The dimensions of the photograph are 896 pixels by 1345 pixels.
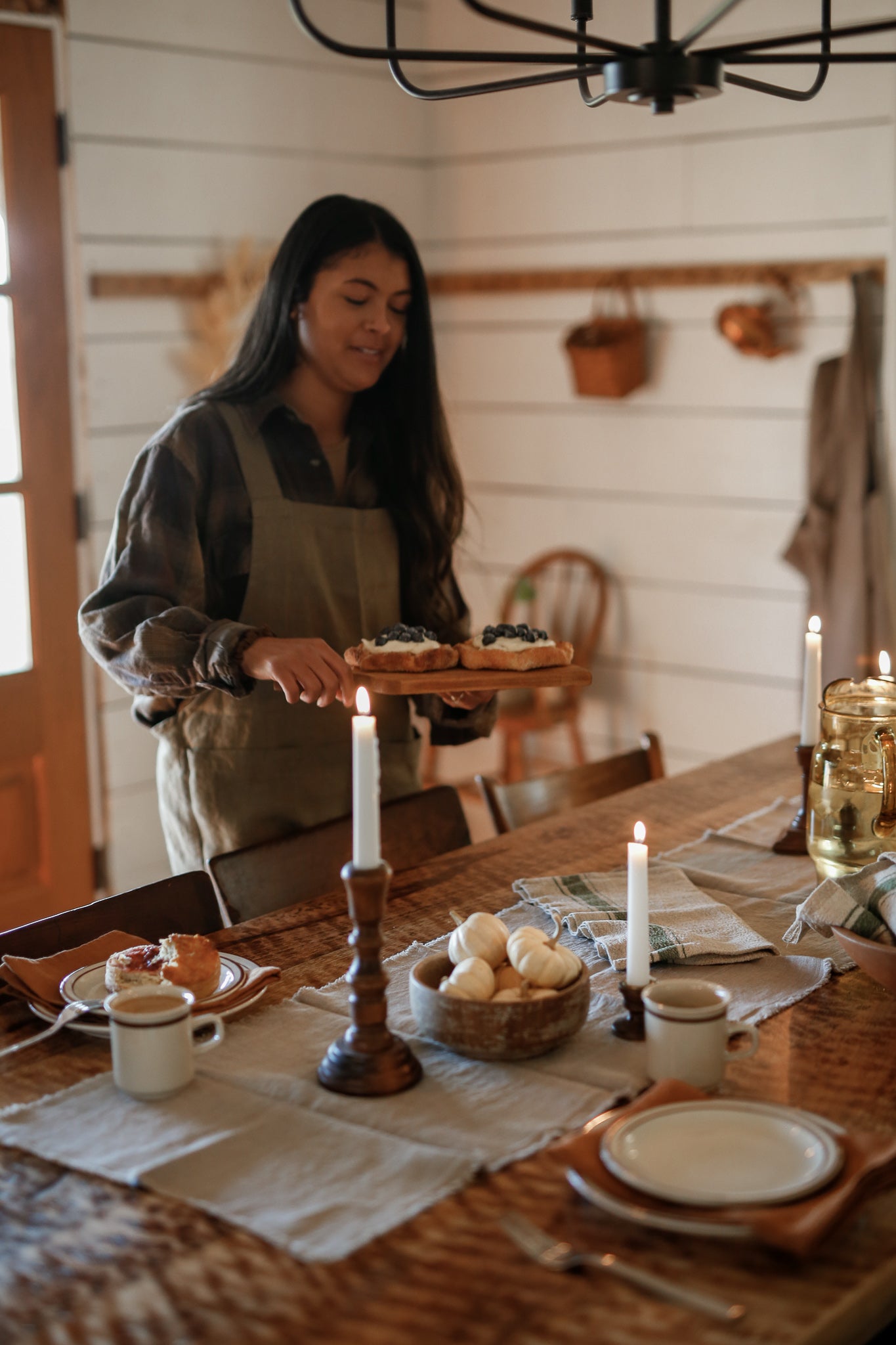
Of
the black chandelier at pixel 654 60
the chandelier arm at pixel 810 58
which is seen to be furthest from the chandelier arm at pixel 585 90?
the chandelier arm at pixel 810 58

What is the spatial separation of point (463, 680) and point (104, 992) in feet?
2.16

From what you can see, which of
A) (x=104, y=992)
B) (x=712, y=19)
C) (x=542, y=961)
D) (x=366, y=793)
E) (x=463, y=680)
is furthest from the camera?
(x=463, y=680)

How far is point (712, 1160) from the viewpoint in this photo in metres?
1.11

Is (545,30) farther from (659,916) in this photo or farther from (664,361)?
(664,361)

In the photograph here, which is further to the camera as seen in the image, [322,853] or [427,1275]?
[322,853]

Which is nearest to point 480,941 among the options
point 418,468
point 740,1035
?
point 740,1035

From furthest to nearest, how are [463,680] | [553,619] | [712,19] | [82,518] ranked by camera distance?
[553,619] → [82,518] → [463,680] → [712,19]

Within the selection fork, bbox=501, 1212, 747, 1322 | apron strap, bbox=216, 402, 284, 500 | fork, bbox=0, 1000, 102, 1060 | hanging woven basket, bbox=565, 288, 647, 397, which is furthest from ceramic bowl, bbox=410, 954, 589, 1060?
hanging woven basket, bbox=565, 288, 647, 397

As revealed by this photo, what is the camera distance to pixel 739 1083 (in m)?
1.28

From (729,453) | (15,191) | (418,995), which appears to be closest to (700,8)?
(729,453)

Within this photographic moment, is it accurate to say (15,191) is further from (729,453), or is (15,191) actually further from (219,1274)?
(219,1274)

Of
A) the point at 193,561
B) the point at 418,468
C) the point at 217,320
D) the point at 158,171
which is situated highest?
the point at 158,171

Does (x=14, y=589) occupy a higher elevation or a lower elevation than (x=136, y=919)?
higher

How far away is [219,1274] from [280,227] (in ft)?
11.0
